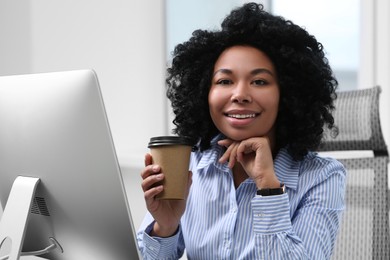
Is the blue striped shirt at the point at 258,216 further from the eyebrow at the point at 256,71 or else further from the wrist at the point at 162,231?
the eyebrow at the point at 256,71

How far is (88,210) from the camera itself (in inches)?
39.7

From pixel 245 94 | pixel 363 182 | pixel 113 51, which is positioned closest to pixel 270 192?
pixel 245 94

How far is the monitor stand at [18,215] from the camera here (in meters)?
1.08

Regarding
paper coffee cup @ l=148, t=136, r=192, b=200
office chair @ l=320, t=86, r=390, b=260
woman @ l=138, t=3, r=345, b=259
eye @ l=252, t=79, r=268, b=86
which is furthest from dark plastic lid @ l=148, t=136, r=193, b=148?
office chair @ l=320, t=86, r=390, b=260

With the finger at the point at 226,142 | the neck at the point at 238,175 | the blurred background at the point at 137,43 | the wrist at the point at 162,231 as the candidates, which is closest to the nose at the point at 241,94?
the finger at the point at 226,142

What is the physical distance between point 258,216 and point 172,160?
0.83 ft

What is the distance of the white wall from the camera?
2721 mm

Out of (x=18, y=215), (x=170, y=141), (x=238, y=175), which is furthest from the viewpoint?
(x=238, y=175)

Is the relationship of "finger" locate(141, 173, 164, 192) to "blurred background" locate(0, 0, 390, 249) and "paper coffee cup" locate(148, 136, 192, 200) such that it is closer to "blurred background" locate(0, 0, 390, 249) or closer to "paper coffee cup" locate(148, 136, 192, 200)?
"paper coffee cup" locate(148, 136, 192, 200)

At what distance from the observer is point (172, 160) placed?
3.26ft

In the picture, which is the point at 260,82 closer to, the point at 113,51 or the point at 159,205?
the point at 159,205

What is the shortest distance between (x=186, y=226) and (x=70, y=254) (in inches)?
12.0

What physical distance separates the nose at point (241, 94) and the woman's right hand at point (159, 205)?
19 centimetres

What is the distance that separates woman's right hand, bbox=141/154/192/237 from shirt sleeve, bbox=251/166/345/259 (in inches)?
6.8
